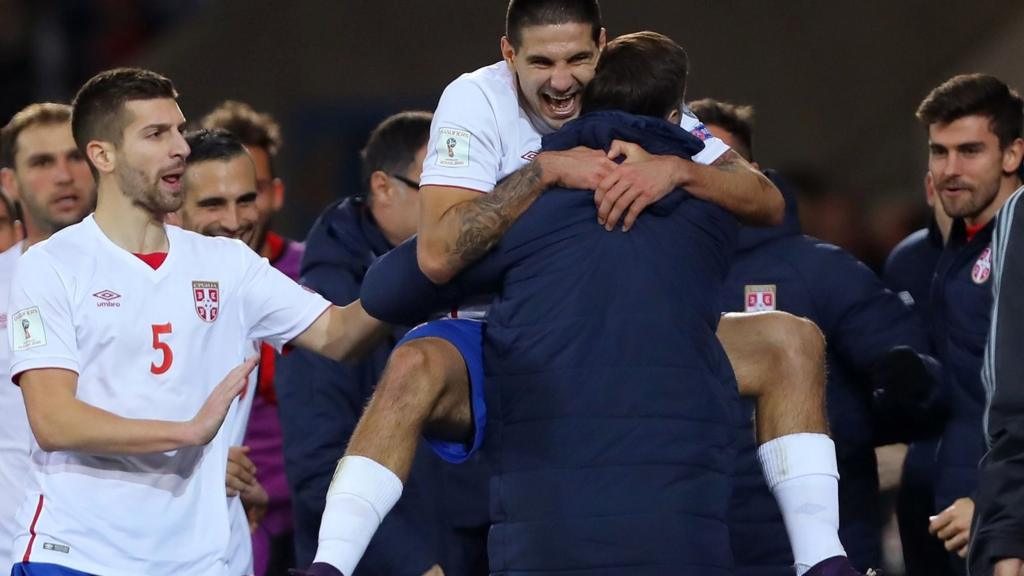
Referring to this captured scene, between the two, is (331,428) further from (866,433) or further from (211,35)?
(211,35)

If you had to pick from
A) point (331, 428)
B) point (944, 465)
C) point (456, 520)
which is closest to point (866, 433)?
point (944, 465)

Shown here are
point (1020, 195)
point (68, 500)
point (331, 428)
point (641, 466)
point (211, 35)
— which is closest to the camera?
point (1020, 195)

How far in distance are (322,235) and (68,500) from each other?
5.63 feet

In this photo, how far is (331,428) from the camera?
5574 millimetres

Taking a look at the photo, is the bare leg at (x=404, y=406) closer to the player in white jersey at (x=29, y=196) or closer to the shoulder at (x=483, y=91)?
the shoulder at (x=483, y=91)

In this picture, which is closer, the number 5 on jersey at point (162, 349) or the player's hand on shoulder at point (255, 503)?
the number 5 on jersey at point (162, 349)

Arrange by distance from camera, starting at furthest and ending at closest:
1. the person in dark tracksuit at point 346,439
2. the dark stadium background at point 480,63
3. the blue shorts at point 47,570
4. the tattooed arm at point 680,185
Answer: the dark stadium background at point 480,63 < the person in dark tracksuit at point 346,439 < the blue shorts at point 47,570 < the tattooed arm at point 680,185

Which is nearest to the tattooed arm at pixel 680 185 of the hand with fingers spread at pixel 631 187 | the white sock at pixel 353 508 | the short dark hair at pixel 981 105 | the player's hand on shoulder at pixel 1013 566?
the hand with fingers spread at pixel 631 187

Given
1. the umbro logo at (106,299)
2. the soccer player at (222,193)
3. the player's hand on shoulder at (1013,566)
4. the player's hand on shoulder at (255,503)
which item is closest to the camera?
the player's hand on shoulder at (1013,566)

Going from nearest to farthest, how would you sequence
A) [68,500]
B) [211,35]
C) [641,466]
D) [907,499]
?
[641,466], [68,500], [907,499], [211,35]

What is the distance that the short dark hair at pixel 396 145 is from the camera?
6049 millimetres

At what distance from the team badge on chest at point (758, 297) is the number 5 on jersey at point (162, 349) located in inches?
78.2

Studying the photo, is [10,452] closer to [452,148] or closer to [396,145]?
[396,145]

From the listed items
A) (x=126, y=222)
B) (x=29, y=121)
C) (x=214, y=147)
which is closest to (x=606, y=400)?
(x=126, y=222)
